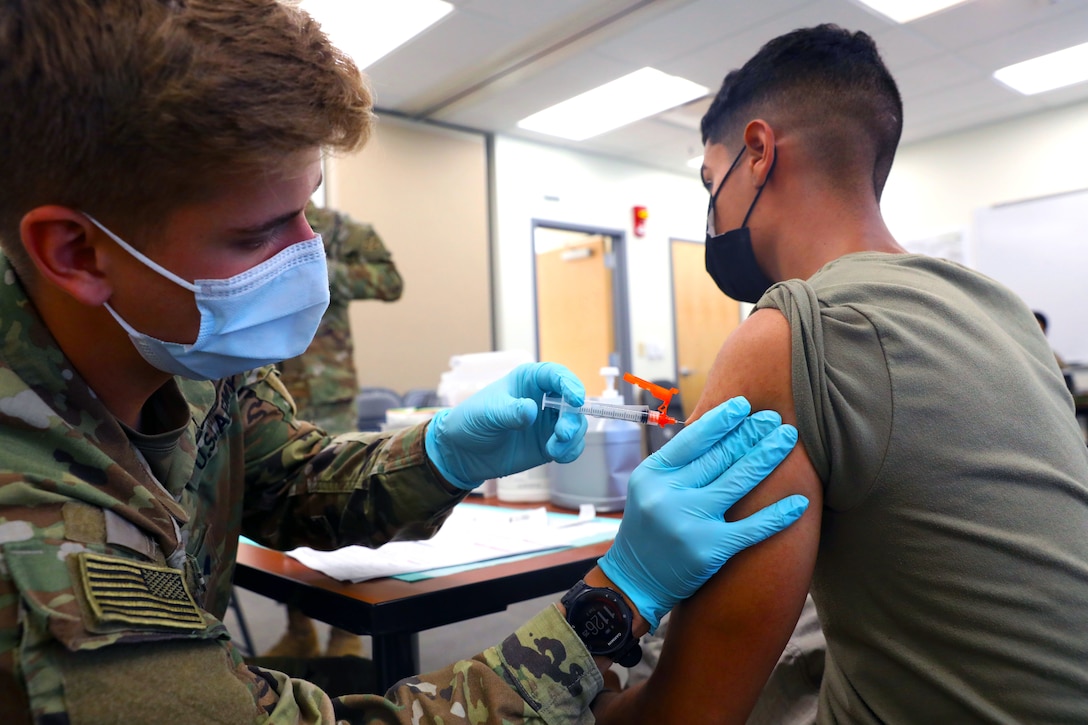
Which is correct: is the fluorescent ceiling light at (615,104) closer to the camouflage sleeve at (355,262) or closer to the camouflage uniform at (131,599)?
the camouflage sleeve at (355,262)

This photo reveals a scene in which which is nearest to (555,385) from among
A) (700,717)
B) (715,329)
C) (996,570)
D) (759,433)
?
(759,433)

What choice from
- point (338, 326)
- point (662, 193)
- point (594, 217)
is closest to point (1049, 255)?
point (662, 193)

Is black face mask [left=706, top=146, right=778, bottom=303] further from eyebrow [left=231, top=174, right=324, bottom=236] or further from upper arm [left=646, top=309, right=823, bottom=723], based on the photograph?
eyebrow [left=231, top=174, right=324, bottom=236]

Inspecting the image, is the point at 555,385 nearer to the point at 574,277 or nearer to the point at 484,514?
the point at 484,514

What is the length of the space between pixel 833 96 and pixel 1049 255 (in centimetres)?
552

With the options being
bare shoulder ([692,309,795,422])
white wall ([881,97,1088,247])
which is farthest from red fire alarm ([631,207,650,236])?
bare shoulder ([692,309,795,422])

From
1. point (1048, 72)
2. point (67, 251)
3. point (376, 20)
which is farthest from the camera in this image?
point (1048, 72)

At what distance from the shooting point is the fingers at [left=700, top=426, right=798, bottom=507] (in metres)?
0.82

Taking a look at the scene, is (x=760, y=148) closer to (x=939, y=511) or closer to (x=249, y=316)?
(x=939, y=511)

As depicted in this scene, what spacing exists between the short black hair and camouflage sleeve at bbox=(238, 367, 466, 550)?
79 cm

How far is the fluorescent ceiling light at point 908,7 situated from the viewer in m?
3.88

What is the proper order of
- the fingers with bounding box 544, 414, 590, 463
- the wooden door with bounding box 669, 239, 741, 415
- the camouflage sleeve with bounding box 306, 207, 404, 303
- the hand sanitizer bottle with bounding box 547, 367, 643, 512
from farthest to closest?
the wooden door with bounding box 669, 239, 741, 415
the camouflage sleeve with bounding box 306, 207, 404, 303
the hand sanitizer bottle with bounding box 547, 367, 643, 512
the fingers with bounding box 544, 414, 590, 463

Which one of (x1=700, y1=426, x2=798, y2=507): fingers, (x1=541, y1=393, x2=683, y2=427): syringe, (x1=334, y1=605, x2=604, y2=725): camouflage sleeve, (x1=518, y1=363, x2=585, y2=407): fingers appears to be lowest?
(x1=334, y1=605, x2=604, y2=725): camouflage sleeve

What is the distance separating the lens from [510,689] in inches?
30.4
